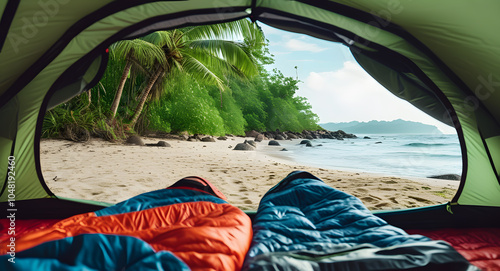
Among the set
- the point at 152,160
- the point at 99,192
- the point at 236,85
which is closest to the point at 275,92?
the point at 236,85

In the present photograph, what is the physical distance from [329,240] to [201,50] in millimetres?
8327

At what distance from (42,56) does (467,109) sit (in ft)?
7.97

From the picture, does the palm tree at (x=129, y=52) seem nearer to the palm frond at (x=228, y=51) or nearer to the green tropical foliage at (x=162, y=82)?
the green tropical foliage at (x=162, y=82)

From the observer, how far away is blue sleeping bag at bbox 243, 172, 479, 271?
2.63 ft

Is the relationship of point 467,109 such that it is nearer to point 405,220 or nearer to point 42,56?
point 405,220

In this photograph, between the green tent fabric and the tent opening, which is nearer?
the green tent fabric

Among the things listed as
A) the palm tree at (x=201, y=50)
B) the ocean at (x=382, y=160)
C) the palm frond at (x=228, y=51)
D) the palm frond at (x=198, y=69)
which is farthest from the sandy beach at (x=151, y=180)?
the palm frond at (x=228, y=51)

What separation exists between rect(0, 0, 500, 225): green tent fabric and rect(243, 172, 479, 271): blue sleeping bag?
913 millimetres

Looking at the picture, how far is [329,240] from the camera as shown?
42.0 inches

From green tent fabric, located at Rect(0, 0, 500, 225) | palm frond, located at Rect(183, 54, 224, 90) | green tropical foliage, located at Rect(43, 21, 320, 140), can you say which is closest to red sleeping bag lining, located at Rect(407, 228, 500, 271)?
green tent fabric, located at Rect(0, 0, 500, 225)

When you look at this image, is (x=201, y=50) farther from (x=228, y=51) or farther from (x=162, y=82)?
(x=162, y=82)

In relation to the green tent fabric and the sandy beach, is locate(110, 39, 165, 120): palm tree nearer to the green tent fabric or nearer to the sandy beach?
the sandy beach

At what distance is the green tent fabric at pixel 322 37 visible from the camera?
135 cm

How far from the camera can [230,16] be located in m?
1.74
